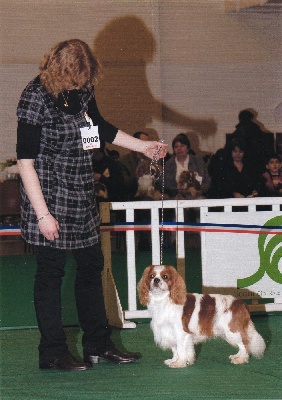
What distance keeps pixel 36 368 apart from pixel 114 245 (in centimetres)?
633

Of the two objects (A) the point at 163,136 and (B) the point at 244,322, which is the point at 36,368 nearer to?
(B) the point at 244,322

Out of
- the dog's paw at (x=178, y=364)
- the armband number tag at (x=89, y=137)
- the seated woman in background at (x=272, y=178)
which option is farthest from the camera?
the seated woman in background at (x=272, y=178)

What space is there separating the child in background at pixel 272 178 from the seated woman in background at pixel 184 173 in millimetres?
631

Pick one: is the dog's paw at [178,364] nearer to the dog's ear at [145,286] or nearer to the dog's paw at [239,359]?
the dog's paw at [239,359]

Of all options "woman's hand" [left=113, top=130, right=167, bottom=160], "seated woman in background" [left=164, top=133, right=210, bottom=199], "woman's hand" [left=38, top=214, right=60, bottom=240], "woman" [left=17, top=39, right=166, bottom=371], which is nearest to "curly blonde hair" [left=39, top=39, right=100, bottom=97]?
"woman" [left=17, top=39, right=166, bottom=371]

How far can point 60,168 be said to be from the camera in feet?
12.5

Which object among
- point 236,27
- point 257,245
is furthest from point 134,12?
point 257,245

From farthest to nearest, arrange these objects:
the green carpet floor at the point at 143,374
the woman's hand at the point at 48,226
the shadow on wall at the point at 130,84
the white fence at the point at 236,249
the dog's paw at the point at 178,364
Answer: the shadow on wall at the point at 130,84 → the white fence at the point at 236,249 → the dog's paw at the point at 178,364 → the woman's hand at the point at 48,226 → the green carpet floor at the point at 143,374

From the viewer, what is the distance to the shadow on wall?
39.9ft

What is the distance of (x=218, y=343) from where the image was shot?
4539 millimetres

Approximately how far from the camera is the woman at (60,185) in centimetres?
369

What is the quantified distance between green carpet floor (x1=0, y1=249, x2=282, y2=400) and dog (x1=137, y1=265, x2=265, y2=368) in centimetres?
10

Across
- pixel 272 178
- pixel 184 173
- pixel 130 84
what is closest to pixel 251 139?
pixel 272 178

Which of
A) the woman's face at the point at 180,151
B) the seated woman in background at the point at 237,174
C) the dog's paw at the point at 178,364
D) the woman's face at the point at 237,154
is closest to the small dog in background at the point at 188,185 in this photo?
the woman's face at the point at 180,151
